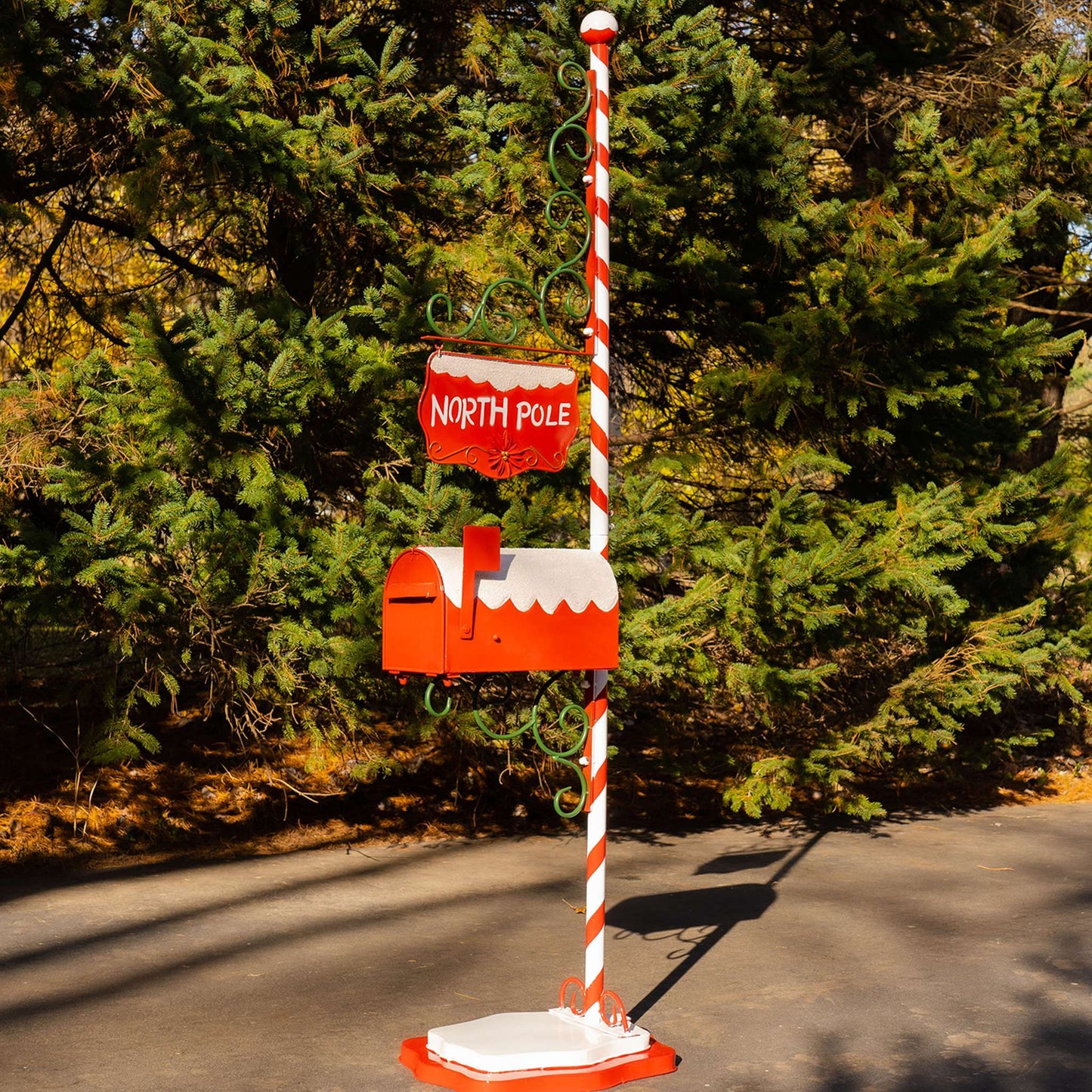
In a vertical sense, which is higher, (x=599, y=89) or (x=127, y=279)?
(x=127, y=279)

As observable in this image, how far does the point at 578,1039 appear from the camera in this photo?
17.2ft

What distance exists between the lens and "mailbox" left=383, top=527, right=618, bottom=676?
489 cm

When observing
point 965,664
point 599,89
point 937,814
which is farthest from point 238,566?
point 937,814

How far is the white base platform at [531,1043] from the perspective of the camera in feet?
16.5

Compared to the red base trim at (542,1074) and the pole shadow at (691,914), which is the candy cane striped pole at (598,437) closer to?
the red base trim at (542,1074)

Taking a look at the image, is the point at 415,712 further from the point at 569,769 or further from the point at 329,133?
the point at 329,133

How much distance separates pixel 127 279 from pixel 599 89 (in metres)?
9.72

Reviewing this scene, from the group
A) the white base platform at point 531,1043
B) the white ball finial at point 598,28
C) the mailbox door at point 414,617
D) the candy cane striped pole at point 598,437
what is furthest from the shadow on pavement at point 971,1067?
the white ball finial at point 598,28

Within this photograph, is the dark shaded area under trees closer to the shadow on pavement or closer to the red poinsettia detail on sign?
the red poinsettia detail on sign

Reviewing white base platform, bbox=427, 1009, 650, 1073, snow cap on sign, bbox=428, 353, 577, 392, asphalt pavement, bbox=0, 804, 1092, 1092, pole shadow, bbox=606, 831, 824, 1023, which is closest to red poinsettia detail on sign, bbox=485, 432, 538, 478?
snow cap on sign, bbox=428, 353, 577, 392

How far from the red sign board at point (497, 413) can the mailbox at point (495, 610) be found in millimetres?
363

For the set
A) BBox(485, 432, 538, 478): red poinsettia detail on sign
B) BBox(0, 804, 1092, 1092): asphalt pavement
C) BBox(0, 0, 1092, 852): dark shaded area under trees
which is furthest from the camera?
BBox(0, 0, 1092, 852): dark shaded area under trees

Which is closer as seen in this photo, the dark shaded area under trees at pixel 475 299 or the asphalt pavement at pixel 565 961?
the asphalt pavement at pixel 565 961

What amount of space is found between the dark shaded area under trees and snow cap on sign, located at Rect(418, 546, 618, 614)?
2.91 metres
